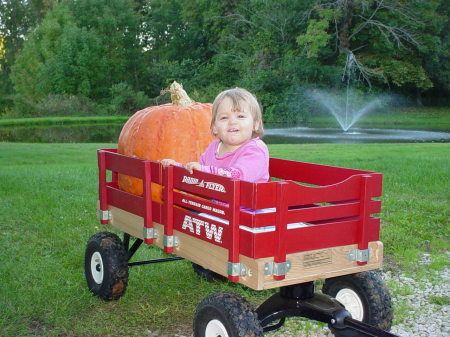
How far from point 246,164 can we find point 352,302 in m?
1.14

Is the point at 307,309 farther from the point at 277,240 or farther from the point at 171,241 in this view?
the point at 171,241

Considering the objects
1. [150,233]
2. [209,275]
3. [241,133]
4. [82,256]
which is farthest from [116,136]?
[241,133]

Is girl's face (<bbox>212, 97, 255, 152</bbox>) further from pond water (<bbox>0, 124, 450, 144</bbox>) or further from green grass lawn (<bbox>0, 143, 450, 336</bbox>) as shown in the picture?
pond water (<bbox>0, 124, 450, 144</bbox>)

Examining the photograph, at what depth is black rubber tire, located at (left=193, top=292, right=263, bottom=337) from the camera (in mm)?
2936

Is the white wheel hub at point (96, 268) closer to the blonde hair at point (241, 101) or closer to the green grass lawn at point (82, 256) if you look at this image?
the green grass lawn at point (82, 256)

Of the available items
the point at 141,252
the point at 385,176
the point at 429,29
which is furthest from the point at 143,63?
the point at 141,252

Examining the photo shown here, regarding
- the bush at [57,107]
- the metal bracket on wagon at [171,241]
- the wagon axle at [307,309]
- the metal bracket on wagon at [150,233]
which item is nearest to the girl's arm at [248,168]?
the metal bracket on wagon at [171,241]

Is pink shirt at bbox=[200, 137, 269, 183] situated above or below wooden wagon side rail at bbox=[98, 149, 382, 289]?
above

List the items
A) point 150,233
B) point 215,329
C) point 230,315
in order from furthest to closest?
point 150,233, point 215,329, point 230,315

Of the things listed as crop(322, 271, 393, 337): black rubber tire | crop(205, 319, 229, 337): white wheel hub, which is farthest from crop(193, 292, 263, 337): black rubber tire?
crop(322, 271, 393, 337): black rubber tire

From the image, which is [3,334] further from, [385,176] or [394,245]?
[385,176]

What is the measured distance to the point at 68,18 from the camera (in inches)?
1694

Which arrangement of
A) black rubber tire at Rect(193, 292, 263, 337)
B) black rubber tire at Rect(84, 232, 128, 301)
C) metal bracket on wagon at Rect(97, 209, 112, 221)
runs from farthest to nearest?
1. metal bracket on wagon at Rect(97, 209, 112, 221)
2. black rubber tire at Rect(84, 232, 128, 301)
3. black rubber tire at Rect(193, 292, 263, 337)

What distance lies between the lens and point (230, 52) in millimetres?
39594
